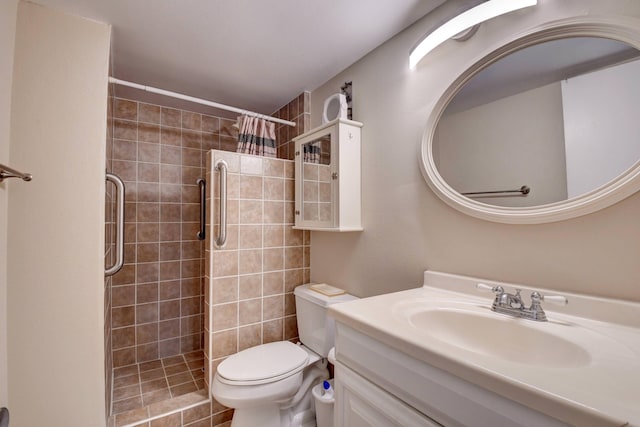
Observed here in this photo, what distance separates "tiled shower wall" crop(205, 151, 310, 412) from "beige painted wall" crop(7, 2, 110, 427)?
1.78 ft

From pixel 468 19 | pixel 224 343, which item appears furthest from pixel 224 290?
pixel 468 19

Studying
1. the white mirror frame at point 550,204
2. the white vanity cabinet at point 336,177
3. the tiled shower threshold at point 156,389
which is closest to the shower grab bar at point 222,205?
the white vanity cabinet at point 336,177

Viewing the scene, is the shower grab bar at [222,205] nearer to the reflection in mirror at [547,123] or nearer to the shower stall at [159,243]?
the shower stall at [159,243]

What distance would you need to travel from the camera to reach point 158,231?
7.39 feet

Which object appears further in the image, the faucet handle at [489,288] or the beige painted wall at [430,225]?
the faucet handle at [489,288]

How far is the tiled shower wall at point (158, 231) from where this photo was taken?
2.13 meters

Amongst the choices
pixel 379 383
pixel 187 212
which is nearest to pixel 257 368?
pixel 379 383

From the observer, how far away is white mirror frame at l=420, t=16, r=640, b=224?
753mm

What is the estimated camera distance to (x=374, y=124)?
153 centimetres

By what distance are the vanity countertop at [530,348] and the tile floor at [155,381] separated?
1515 millimetres

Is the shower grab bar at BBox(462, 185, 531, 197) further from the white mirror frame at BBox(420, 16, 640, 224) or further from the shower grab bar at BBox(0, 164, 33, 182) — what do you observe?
the shower grab bar at BBox(0, 164, 33, 182)

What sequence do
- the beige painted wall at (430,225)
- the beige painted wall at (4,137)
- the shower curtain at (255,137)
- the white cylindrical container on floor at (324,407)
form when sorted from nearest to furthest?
the beige painted wall at (430,225)
the beige painted wall at (4,137)
the white cylindrical container on floor at (324,407)
the shower curtain at (255,137)

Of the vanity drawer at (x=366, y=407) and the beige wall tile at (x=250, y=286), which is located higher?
the beige wall tile at (x=250, y=286)

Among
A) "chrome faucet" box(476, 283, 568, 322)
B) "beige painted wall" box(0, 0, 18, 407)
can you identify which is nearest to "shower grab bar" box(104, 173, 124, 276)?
"beige painted wall" box(0, 0, 18, 407)
